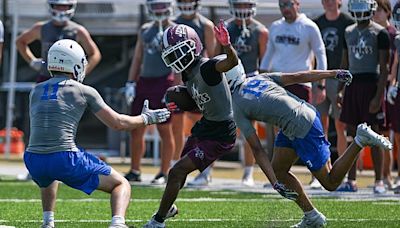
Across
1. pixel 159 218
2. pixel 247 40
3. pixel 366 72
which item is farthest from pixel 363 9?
pixel 159 218

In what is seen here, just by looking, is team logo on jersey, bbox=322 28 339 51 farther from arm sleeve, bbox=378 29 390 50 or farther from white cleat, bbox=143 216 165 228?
white cleat, bbox=143 216 165 228

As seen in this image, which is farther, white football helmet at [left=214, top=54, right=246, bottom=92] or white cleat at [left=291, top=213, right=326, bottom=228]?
white football helmet at [left=214, top=54, right=246, bottom=92]

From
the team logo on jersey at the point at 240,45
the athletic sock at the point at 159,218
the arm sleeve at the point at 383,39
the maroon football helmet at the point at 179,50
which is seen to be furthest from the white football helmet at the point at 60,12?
the athletic sock at the point at 159,218

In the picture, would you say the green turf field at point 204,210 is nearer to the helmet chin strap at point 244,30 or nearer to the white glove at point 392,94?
the white glove at point 392,94

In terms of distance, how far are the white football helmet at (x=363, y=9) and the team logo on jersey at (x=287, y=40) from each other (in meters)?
0.86

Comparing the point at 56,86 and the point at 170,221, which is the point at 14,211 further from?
the point at 56,86

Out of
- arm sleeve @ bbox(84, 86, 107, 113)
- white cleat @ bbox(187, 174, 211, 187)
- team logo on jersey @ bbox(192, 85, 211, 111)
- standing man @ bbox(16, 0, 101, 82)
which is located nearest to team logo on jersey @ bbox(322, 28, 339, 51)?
white cleat @ bbox(187, 174, 211, 187)

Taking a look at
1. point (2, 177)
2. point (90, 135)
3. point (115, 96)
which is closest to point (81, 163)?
point (2, 177)

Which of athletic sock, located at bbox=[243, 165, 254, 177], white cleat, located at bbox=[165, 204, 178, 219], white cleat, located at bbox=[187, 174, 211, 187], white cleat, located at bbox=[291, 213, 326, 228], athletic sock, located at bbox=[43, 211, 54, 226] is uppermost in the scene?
athletic sock, located at bbox=[43, 211, 54, 226]

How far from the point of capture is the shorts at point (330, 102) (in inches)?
512

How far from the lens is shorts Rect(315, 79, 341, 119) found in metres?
13.0

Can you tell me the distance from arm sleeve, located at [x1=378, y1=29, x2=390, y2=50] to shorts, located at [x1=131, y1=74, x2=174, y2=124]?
283 cm

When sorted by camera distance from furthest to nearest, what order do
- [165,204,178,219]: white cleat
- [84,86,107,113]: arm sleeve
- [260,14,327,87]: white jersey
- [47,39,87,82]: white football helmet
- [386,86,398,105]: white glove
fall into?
1. [260,14,327,87]: white jersey
2. [386,86,398,105]: white glove
3. [165,204,178,219]: white cleat
4. [47,39,87,82]: white football helmet
5. [84,86,107,113]: arm sleeve

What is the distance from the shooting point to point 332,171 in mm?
8781
